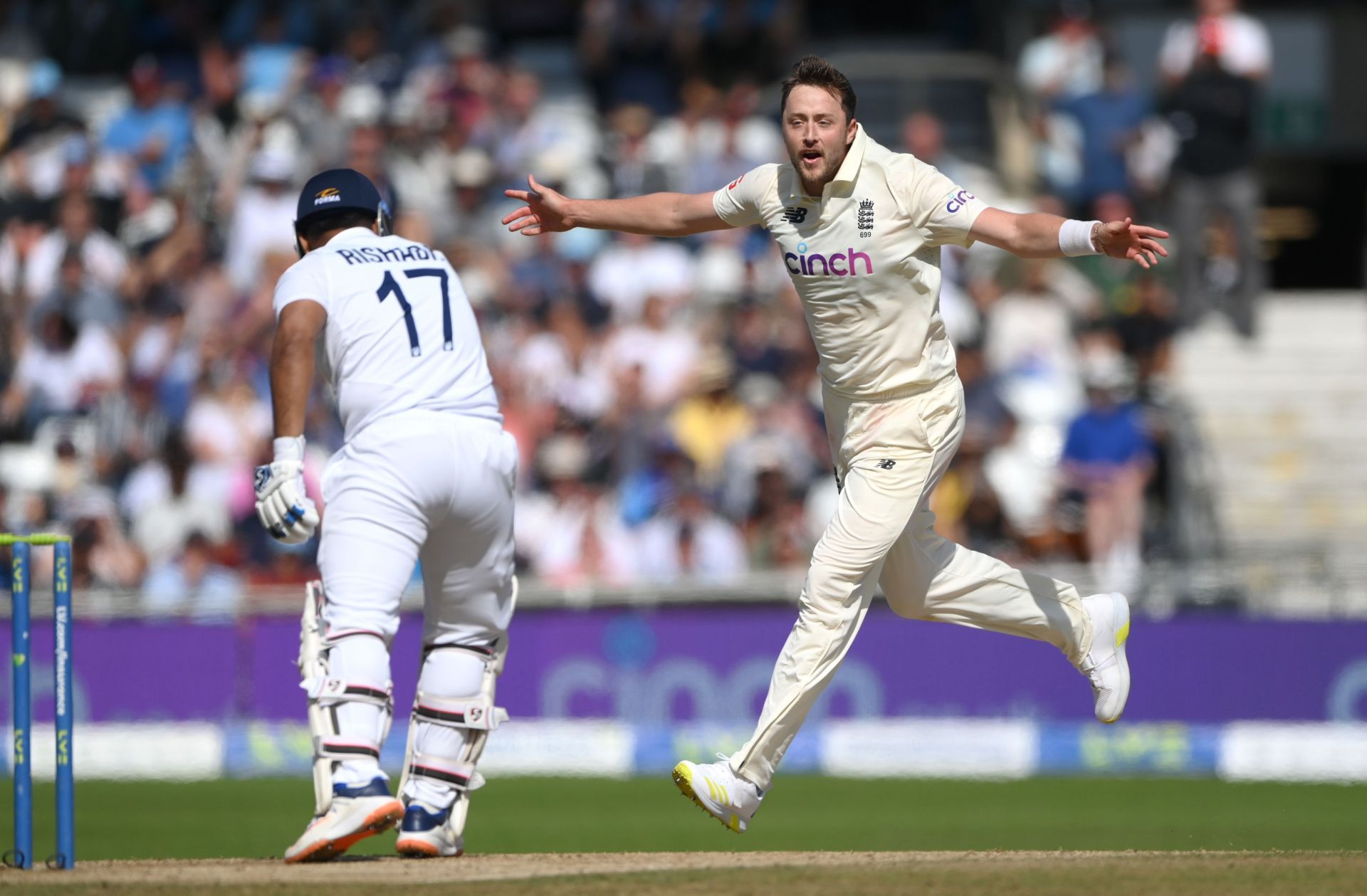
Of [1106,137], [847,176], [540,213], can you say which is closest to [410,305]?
[540,213]

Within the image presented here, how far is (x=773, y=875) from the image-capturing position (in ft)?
19.2

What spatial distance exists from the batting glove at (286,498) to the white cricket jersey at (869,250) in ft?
5.35

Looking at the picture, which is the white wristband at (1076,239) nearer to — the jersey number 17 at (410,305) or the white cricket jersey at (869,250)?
the white cricket jersey at (869,250)

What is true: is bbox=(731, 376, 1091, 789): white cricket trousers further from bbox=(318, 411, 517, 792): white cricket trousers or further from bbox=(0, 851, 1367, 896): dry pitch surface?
bbox=(318, 411, 517, 792): white cricket trousers

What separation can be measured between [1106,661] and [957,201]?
1.80 metres

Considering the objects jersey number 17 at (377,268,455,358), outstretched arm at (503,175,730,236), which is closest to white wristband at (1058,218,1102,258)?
outstretched arm at (503,175,730,236)

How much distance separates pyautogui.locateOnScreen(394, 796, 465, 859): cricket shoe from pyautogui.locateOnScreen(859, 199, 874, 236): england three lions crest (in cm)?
238

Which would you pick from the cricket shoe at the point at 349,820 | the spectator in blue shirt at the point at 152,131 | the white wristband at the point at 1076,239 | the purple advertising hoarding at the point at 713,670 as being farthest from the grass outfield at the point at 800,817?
the spectator in blue shirt at the point at 152,131

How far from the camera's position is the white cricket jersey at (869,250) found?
641 cm

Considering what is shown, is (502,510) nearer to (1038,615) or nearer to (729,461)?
(1038,615)

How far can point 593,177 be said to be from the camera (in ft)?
52.0

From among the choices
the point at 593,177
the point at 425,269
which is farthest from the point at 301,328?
the point at 593,177

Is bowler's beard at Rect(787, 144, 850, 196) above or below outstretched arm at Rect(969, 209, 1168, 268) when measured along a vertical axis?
above

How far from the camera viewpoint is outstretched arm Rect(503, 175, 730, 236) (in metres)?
6.68
